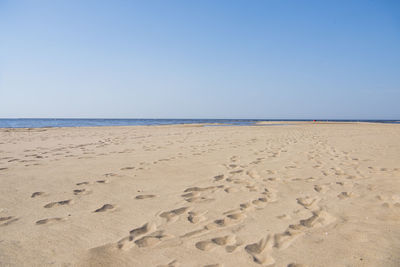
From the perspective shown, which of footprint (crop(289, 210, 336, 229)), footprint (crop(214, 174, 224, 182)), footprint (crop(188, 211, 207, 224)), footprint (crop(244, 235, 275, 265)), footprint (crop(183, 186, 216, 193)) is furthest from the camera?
footprint (crop(214, 174, 224, 182))

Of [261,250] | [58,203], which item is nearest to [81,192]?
[58,203]

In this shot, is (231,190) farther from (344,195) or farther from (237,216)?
(344,195)

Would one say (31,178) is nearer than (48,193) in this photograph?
No

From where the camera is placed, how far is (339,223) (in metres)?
2.44

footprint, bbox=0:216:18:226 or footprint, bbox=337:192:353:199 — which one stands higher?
footprint, bbox=337:192:353:199

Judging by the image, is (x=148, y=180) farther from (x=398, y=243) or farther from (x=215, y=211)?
→ (x=398, y=243)

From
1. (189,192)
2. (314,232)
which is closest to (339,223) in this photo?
(314,232)

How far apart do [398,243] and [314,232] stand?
24.7 inches

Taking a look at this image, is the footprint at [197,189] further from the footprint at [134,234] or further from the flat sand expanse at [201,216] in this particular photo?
the footprint at [134,234]

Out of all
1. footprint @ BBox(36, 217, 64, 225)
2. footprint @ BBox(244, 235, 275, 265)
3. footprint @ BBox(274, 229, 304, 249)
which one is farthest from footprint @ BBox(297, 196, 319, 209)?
footprint @ BBox(36, 217, 64, 225)

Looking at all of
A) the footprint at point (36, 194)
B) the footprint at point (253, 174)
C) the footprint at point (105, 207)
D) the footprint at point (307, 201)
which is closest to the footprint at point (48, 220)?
the footprint at point (105, 207)

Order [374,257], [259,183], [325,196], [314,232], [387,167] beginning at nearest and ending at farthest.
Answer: [374,257]
[314,232]
[325,196]
[259,183]
[387,167]

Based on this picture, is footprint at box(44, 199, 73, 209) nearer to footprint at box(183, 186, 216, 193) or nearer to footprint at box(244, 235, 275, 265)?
footprint at box(183, 186, 216, 193)

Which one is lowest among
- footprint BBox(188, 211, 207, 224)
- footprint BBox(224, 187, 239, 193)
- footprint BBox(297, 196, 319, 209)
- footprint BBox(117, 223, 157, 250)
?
footprint BBox(117, 223, 157, 250)
